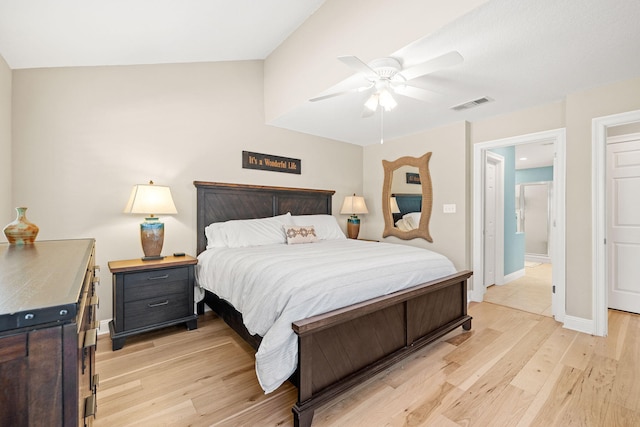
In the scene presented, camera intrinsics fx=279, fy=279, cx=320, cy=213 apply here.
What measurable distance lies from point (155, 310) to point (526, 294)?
4575 mm

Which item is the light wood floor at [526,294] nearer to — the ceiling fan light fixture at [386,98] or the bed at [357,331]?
the bed at [357,331]

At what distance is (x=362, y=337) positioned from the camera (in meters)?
1.81

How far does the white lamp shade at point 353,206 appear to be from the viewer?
446cm

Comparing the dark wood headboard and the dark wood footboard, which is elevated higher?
the dark wood headboard

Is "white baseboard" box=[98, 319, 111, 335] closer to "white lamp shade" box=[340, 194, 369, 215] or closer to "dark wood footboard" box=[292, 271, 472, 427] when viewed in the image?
"dark wood footboard" box=[292, 271, 472, 427]

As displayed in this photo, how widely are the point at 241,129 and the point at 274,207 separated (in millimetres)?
1095

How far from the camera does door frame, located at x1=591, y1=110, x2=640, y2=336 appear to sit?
261cm

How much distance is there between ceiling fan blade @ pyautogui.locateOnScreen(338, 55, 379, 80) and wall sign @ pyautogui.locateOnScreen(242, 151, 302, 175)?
1.93 meters

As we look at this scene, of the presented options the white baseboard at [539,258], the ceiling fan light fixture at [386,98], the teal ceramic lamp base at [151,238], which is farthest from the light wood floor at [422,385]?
the white baseboard at [539,258]

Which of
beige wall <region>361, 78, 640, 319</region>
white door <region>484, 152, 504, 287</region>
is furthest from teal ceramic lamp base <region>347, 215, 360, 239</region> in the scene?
white door <region>484, 152, 504, 287</region>

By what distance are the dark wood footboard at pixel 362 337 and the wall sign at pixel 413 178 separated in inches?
76.0

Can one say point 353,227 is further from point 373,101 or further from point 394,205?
point 373,101

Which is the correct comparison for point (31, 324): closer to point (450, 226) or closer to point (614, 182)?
point (450, 226)

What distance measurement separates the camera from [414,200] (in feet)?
13.6
